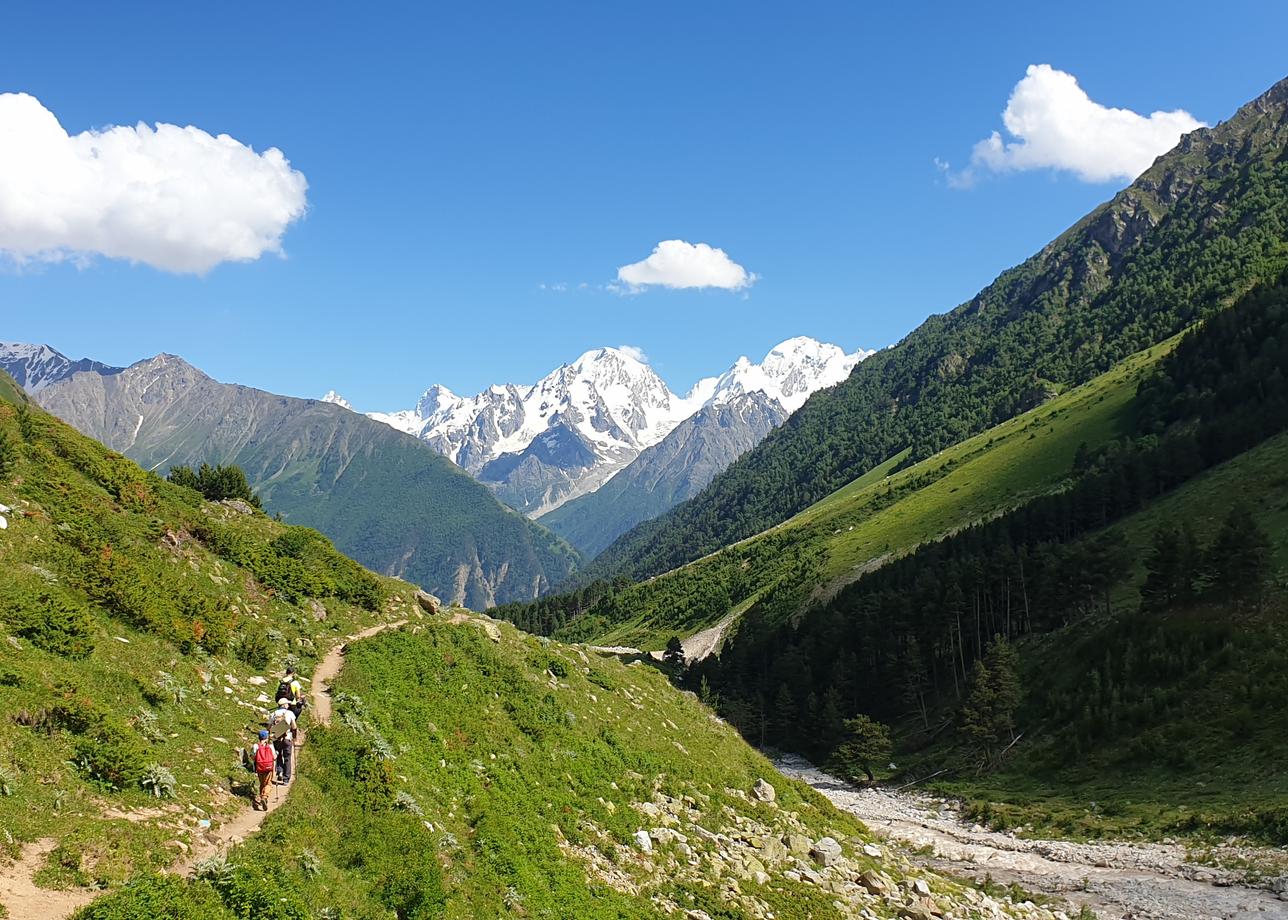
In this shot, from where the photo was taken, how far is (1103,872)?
132 feet

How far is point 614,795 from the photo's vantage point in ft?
93.8

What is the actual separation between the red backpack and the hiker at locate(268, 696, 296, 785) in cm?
121

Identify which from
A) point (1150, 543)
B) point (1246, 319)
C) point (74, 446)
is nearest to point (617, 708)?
point (74, 446)

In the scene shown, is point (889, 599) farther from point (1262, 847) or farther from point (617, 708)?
point (617, 708)

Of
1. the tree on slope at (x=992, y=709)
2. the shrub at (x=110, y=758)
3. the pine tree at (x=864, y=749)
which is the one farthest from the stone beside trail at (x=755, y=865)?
the pine tree at (x=864, y=749)

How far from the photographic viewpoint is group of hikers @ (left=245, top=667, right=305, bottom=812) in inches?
727

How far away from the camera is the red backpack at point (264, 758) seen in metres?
18.3

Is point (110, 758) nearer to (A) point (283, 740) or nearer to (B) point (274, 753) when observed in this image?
(B) point (274, 753)

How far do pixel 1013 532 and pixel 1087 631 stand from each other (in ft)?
179

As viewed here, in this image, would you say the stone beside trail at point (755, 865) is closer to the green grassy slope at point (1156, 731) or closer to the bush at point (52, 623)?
the bush at point (52, 623)

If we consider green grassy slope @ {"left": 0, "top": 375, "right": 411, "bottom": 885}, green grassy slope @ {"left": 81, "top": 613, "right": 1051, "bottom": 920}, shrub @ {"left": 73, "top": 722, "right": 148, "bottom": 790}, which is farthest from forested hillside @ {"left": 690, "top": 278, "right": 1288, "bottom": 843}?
shrub @ {"left": 73, "top": 722, "right": 148, "bottom": 790}

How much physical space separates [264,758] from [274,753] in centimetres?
57

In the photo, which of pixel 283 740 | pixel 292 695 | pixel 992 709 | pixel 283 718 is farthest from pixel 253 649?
pixel 992 709

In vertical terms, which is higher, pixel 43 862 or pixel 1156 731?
Answer: pixel 43 862
